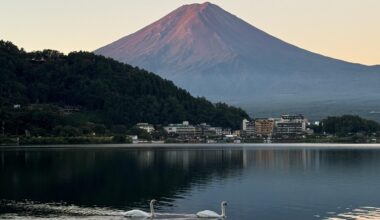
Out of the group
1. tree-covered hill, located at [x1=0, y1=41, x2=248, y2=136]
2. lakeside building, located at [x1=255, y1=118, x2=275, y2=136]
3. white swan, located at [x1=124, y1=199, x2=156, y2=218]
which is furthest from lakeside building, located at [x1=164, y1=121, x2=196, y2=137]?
white swan, located at [x1=124, y1=199, x2=156, y2=218]

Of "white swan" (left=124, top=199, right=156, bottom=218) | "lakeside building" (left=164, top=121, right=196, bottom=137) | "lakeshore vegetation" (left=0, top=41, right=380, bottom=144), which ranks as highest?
"lakeshore vegetation" (left=0, top=41, right=380, bottom=144)

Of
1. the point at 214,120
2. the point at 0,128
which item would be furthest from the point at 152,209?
the point at 214,120

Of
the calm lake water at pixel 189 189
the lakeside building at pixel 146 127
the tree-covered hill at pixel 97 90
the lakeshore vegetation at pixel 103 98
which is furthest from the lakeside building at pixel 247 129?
the calm lake water at pixel 189 189

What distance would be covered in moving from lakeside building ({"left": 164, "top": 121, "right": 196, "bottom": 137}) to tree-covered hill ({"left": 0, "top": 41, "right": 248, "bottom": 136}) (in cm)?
211

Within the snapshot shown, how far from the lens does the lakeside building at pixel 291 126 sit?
141 metres

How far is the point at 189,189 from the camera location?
1325 inches

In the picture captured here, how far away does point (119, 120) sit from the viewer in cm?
11662

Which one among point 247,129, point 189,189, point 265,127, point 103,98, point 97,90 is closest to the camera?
point 189,189

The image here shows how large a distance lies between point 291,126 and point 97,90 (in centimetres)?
4314

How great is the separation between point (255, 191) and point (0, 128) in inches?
2758

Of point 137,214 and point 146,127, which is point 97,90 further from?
point 137,214

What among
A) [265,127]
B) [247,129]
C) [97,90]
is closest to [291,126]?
[265,127]

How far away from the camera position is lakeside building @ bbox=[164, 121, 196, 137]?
12519 cm

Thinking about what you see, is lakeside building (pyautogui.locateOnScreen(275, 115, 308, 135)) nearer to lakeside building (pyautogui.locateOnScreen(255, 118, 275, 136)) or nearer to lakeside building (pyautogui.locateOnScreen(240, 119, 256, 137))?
lakeside building (pyautogui.locateOnScreen(255, 118, 275, 136))
